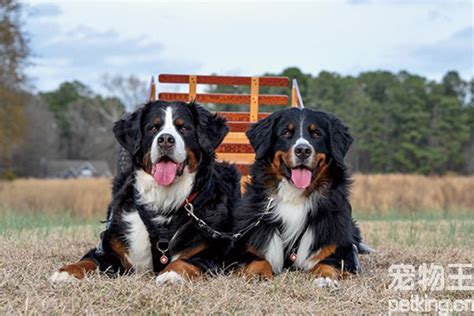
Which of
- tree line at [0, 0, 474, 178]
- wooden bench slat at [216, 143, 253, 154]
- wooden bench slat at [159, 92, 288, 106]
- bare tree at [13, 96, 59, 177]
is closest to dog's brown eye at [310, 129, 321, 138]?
wooden bench slat at [216, 143, 253, 154]

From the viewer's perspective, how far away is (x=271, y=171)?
17.1ft

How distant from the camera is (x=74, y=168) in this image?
65688 mm

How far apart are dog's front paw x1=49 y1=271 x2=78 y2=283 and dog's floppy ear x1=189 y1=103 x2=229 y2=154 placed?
5.05 ft

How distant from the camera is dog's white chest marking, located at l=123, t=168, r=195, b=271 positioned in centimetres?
496

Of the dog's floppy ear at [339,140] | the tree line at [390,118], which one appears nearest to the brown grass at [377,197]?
the dog's floppy ear at [339,140]

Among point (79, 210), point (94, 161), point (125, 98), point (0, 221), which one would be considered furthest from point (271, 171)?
point (94, 161)

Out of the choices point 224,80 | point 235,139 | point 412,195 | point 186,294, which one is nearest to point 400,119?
point 412,195

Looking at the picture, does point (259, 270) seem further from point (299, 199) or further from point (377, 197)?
point (377, 197)

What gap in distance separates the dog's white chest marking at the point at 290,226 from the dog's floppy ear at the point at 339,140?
41 cm

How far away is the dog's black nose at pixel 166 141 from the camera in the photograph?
186 inches

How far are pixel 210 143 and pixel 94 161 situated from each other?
212ft

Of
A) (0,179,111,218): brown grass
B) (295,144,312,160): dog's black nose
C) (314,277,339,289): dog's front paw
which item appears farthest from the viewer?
(0,179,111,218): brown grass

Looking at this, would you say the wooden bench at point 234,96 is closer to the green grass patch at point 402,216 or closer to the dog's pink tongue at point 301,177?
the green grass patch at point 402,216

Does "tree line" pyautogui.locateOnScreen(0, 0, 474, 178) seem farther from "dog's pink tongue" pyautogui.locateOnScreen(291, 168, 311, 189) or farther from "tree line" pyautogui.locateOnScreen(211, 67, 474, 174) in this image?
"dog's pink tongue" pyautogui.locateOnScreen(291, 168, 311, 189)
